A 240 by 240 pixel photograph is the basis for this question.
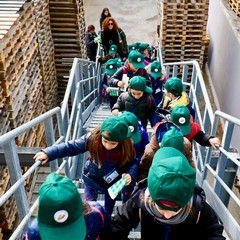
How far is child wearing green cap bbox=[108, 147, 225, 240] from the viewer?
2.21 meters

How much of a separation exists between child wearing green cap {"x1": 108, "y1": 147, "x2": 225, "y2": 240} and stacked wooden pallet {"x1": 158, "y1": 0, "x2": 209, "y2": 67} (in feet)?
29.1

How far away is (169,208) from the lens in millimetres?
2264

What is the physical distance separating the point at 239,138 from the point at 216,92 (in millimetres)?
3614

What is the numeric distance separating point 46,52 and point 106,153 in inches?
284

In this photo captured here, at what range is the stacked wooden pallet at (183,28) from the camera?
10.8m

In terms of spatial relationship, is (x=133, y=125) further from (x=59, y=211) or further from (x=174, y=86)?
(x=59, y=211)

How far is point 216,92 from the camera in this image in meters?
12.6

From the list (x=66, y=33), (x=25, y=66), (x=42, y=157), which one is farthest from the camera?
(x=66, y=33)

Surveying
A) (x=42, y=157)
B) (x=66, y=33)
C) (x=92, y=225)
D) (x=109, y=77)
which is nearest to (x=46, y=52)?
(x=66, y=33)

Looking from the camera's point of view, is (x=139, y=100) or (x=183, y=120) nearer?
(x=183, y=120)

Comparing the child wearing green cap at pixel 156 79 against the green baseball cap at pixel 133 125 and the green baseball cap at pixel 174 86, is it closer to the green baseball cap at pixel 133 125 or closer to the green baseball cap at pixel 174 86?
the green baseball cap at pixel 174 86

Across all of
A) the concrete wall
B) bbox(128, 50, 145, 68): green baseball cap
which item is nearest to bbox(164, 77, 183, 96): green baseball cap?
bbox(128, 50, 145, 68): green baseball cap

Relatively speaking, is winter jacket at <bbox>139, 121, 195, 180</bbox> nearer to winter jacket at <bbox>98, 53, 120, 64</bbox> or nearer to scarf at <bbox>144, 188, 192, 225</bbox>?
scarf at <bbox>144, 188, 192, 225</bbox>

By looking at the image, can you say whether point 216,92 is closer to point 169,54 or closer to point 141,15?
point 169,54
